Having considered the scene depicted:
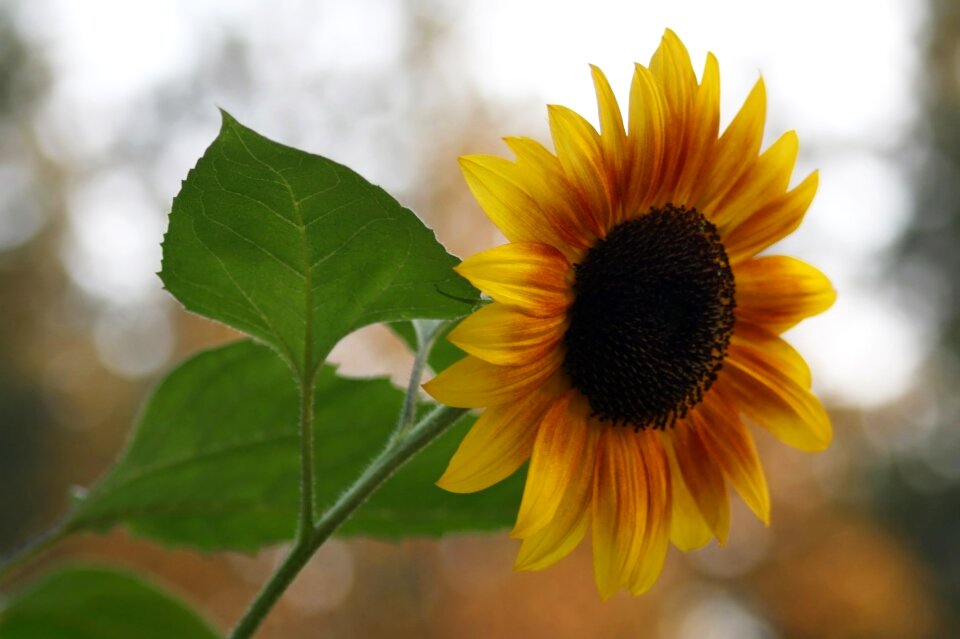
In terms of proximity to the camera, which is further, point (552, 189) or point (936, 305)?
point (936, 305)

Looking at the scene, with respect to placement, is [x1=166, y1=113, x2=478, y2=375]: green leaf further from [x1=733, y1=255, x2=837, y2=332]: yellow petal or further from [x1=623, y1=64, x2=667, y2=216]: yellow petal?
[x1=733, y1=255, x2=837, y2=332]: yellow petal

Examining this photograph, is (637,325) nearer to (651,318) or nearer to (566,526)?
(651,318)

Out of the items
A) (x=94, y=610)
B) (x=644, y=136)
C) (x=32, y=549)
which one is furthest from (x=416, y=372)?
(x=94, y=610)

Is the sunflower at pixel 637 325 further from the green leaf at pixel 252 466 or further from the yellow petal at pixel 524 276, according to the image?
the green leaf at pixel 252 466

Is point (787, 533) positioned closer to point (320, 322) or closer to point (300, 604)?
point (300, 604)

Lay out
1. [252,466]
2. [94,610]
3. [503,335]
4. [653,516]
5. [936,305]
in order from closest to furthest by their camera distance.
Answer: [503,335]
[653,516]
[252,466]
[94,610]
[936,305]

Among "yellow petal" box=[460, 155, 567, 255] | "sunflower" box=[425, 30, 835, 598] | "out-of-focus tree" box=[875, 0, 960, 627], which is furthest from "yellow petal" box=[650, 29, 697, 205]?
"out-of-focus tree" box=[875, 0, 960, 627]
